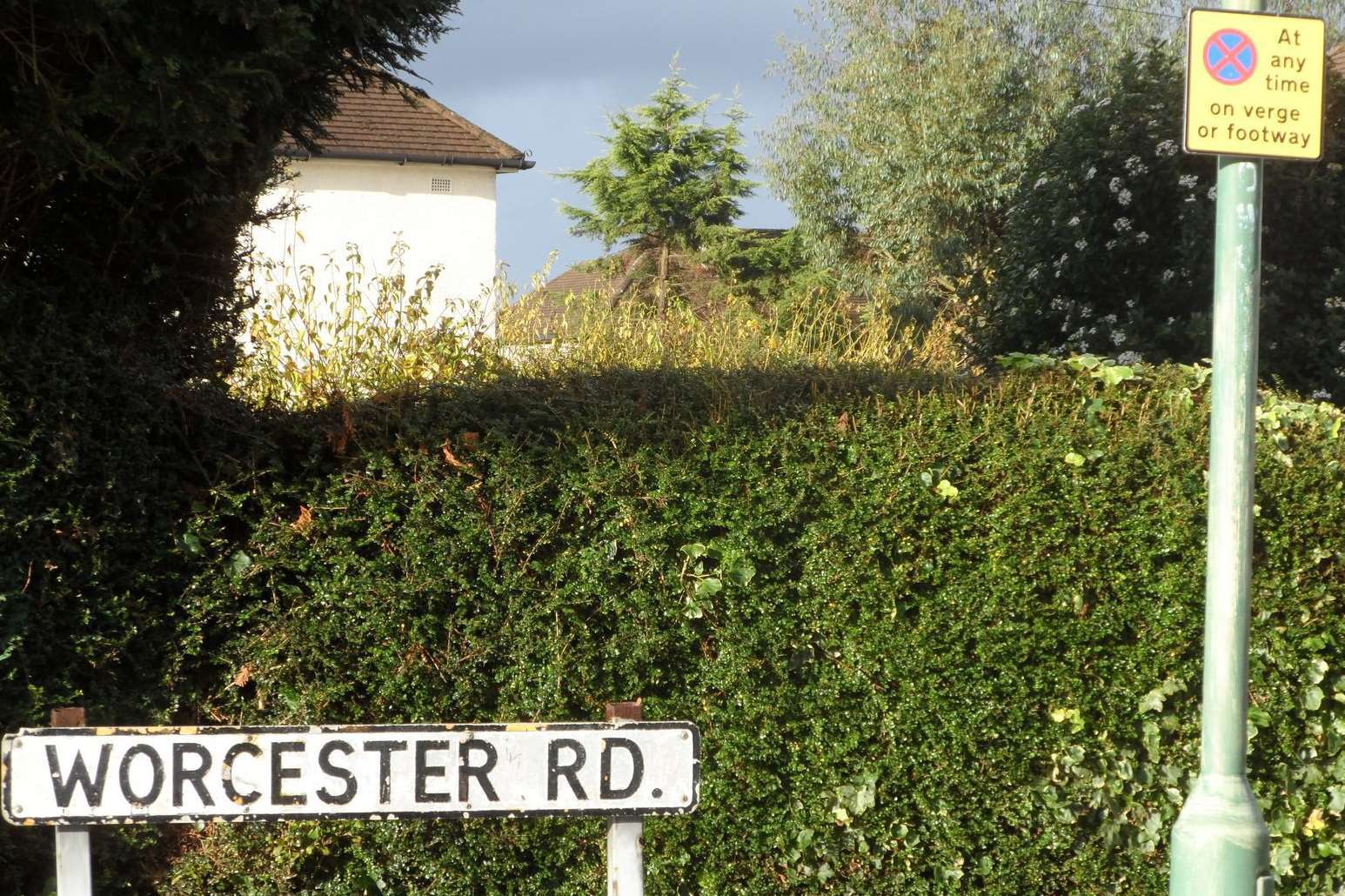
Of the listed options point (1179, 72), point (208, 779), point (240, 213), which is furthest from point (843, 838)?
point (1179, 72)

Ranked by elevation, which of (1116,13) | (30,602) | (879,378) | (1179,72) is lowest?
(30,602)

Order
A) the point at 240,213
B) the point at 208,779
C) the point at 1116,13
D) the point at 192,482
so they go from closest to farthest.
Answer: the point at 208,779, the point at 192,482, the point at 240,213, the point at 1116,13

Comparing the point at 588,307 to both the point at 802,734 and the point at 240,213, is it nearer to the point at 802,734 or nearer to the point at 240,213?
the point at 240,213

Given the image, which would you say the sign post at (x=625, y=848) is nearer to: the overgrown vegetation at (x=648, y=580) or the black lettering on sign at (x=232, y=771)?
the black lettering on sign at (x=232, y=771)

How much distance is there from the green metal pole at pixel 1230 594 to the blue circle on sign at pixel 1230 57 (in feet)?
0.93

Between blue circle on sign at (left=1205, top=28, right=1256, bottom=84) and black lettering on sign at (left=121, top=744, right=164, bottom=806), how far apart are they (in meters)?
3.69

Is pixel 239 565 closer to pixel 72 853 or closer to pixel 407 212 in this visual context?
pixel 72 853

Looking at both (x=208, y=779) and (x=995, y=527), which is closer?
(x=208, y=779)

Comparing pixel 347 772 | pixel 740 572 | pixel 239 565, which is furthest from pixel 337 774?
pixel 740 572

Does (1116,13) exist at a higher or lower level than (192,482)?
higher

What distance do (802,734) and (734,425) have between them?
1208 millimetres

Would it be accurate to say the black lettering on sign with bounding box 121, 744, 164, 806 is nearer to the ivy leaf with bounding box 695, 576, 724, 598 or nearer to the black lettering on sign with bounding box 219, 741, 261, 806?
the black lettering on sign with bounding box 219, 741, 261, 806

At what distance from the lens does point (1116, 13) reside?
79.4 ft

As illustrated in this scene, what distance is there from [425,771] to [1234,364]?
2734 millimetres
